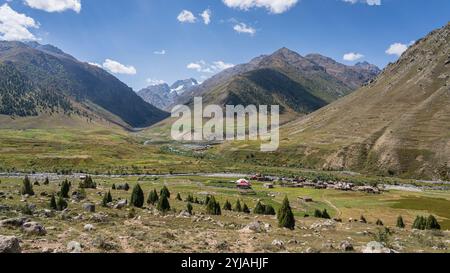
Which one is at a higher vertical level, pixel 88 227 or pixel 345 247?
pixel 88 227

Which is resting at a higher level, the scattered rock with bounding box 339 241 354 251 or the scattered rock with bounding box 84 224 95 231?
the scattered rock with bounding box 84 224 95 231

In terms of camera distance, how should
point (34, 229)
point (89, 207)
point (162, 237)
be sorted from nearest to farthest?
point (34, 229), point (162, 237), point (89, 207)

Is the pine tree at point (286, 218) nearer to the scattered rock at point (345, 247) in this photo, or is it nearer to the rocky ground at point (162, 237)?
the rocky ground at point (162, 237)

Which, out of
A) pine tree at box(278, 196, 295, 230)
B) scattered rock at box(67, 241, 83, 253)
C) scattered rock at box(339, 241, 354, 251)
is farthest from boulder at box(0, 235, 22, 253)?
pine tree at box(278, 196, 295, 230)

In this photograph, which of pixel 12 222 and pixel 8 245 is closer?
pixel 8 245

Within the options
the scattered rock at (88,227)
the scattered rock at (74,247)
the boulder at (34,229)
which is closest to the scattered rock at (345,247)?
the scattered rock at (74,247)

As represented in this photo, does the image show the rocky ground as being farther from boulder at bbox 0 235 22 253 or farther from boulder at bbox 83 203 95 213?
boulder at bbox 83 203 95 213

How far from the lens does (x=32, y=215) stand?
40594 millimetres

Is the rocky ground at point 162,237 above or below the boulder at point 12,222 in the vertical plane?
below

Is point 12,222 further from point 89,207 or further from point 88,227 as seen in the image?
point 89,207

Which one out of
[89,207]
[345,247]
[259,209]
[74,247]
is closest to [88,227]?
[74,247]

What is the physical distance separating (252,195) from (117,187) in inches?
1387
